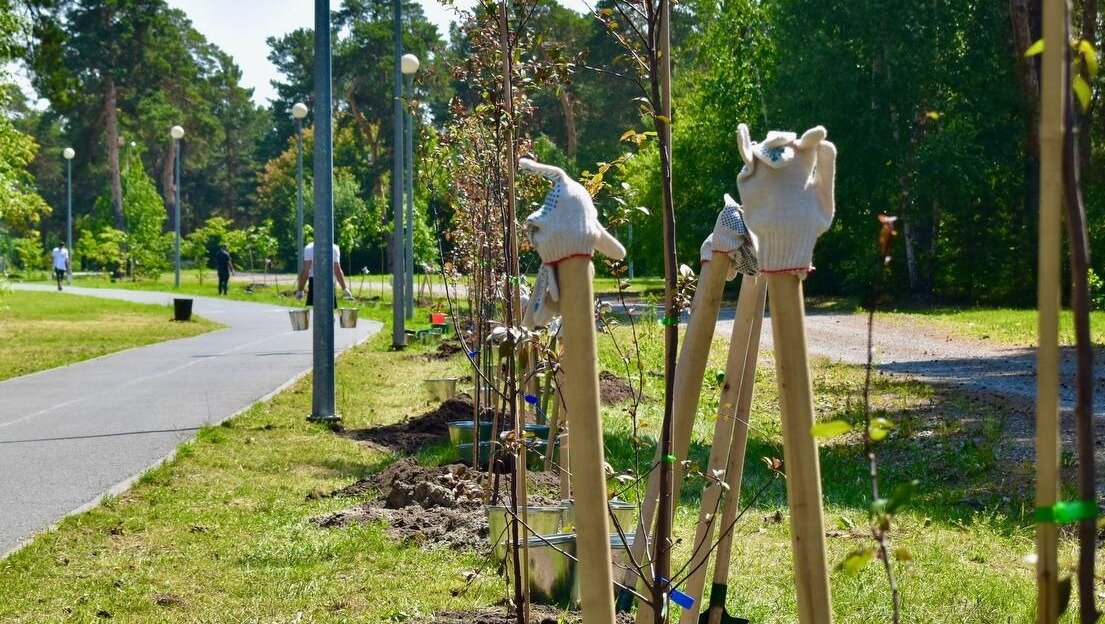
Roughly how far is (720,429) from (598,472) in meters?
1.17

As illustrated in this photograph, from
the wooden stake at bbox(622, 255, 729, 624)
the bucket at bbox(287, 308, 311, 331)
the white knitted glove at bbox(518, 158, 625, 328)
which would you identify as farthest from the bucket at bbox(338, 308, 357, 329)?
the white knitted glove at bbox(518, 158, 625, 328)

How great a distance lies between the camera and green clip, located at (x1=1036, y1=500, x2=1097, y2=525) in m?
1.45

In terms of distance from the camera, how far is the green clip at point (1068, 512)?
4.75 ft

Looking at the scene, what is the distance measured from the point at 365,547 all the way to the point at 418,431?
4.35 meters

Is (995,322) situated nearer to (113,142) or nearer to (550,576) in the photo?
(550,576)

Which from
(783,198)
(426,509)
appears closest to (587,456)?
(783,198)

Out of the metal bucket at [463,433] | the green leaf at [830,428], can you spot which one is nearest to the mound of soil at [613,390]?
the metal bucket at [463,433]

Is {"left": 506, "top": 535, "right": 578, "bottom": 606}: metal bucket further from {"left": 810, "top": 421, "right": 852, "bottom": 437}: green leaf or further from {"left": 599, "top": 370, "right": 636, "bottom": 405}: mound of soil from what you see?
{"left": 599, "top": 370, "right": 636, "bottom": 405}: mound of soil

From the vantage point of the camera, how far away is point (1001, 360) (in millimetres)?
16625

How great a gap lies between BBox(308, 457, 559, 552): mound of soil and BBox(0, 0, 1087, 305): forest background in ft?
5.36

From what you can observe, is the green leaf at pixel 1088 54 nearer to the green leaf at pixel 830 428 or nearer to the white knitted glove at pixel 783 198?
the green leaf at pixel 830 428

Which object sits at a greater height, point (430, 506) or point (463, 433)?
point (463, 433)

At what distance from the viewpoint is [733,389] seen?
3.29 metres

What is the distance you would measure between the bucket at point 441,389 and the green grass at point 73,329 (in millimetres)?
6950
